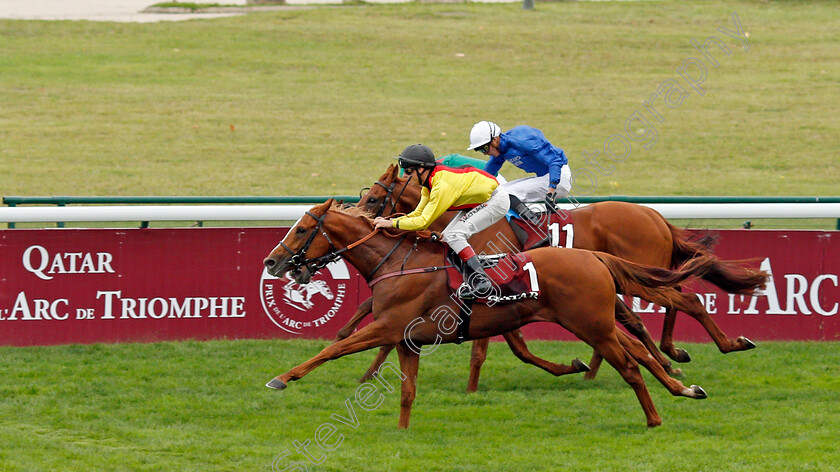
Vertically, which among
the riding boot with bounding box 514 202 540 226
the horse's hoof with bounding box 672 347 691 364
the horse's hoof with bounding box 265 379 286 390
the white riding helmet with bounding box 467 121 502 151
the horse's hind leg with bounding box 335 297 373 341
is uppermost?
the white riding helmet with bounding box 467 121 502 151

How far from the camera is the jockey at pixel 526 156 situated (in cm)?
830

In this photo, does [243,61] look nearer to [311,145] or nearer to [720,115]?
[311,145]

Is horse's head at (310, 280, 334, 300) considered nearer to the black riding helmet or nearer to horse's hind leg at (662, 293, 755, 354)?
the black riding helmet

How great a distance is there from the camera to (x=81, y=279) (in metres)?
9.11

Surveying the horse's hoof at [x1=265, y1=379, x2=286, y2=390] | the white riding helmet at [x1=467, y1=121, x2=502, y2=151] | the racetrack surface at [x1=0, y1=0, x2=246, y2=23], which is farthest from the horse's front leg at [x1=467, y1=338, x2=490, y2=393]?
the racetrack surface at [x1=0, y1=0, x2=246, y2=23]

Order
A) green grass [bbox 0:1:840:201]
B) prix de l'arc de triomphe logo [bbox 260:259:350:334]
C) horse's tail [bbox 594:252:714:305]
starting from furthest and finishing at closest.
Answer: green grass [bbox 0:1:840:201] < prix de l'arc de triomphe logo [bbox 260:259:350:334] < horse's tail [bbox 594:252:714:305]

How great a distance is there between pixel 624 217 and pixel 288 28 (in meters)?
20.0

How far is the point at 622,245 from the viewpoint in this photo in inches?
338

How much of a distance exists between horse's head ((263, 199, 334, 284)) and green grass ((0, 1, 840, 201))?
9069 millimetres

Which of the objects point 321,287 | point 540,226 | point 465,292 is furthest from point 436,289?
point 321,287

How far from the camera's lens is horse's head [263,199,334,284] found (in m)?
6.86

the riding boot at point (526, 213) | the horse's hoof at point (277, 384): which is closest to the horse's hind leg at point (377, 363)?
the riding boot at point (526, 213)

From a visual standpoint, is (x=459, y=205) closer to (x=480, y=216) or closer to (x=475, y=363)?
(x=480, y=216)

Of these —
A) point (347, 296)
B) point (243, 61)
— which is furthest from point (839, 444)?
point (243, 61)
